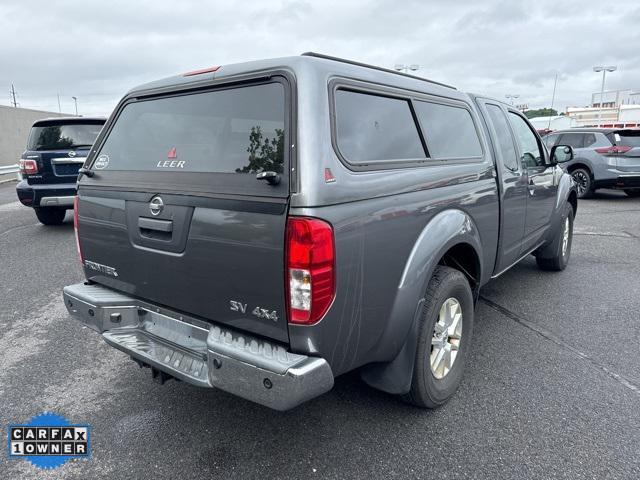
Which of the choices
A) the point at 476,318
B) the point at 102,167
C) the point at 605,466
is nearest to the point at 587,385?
the point at 605,466

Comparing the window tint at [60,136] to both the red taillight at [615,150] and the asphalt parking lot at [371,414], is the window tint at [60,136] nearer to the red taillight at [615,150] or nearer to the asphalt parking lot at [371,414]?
the asphalt parking lot at [371,414]

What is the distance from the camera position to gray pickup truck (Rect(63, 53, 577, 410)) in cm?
203

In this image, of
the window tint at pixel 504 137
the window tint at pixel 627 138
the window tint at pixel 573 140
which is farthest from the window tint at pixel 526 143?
the window tint at pixel 573 140

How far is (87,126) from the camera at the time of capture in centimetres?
737

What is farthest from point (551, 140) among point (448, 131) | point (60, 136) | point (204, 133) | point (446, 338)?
point (204, 133)

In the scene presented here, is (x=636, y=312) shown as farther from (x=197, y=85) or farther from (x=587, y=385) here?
(x=197, y=85)

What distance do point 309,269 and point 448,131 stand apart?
179 centimetres

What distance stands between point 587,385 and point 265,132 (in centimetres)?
259

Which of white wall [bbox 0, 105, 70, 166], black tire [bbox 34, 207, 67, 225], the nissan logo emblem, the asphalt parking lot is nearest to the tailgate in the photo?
the nissan logo emblem

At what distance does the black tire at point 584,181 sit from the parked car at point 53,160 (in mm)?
10626

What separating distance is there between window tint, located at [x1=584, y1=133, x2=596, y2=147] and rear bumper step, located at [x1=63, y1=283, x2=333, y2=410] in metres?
11.6

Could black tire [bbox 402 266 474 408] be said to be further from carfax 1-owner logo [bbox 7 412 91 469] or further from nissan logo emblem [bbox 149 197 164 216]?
carfax 1-owner logo [bbox 7 412 91 469]

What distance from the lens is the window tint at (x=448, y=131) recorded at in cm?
298

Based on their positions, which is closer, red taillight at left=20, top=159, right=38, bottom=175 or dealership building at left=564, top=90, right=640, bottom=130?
red taillight at left=20, top=159, right=38, bottom=175
